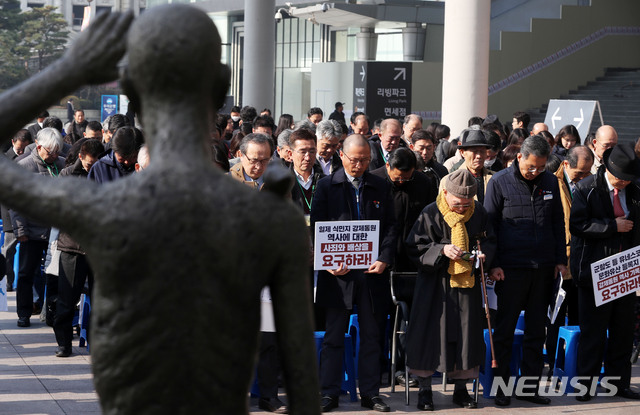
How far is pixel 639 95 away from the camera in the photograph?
94.2 feet

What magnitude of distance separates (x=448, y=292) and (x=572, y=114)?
8410 millimetres

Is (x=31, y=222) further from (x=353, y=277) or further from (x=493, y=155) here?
(x=493, y=155)

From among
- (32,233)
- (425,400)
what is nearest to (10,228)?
(32,233)

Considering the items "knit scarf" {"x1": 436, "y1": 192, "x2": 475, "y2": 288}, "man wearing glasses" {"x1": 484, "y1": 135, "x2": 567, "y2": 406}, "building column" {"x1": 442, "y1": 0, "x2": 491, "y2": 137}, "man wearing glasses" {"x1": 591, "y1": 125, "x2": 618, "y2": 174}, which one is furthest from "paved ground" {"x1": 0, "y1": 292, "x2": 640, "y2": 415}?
"building column" {"x1": 442, "y1": 0, "x2": 491, "y2": 137}

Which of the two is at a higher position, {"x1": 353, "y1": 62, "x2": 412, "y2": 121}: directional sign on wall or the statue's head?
{"x1": 353, "y1": 62, "x2": 412, "y2": 121}: directional sign on wall

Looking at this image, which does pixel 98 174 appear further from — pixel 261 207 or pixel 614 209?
pixel 261 207

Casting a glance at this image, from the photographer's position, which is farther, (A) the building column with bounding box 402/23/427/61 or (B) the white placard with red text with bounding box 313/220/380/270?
(A) the building column with bounding box 402/23/427/61

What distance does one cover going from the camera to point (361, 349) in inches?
329

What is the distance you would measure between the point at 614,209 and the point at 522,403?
6.22 ft

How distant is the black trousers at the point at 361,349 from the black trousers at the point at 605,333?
6.42ft

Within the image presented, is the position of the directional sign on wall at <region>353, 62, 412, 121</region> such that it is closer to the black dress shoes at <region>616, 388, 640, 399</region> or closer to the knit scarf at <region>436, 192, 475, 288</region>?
the black dress shoes at <region>616, 388, 640, 399</region>

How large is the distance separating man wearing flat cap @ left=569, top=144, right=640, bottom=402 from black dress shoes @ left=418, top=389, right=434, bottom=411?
153cm

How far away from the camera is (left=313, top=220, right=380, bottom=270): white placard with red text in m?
8.14

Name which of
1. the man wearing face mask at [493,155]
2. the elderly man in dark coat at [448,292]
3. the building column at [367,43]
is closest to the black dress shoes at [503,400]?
the elderly man in dark coat at [448,292]
